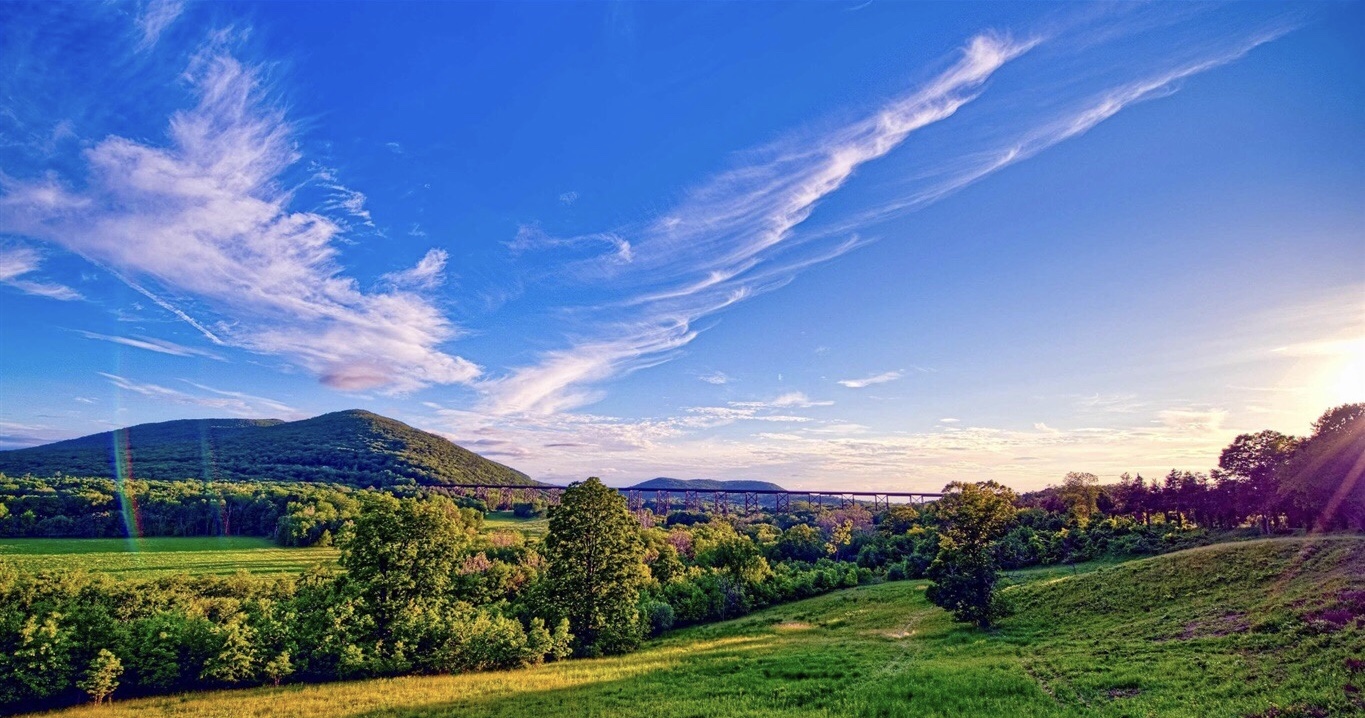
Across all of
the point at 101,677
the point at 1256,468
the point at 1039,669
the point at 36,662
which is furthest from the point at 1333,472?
the point at 36,662

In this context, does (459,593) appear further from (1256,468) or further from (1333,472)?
(1256,468)

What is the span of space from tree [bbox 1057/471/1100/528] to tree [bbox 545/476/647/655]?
81.9m

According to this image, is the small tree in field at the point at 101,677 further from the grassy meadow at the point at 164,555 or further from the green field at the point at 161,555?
the green field at the point at 161,555

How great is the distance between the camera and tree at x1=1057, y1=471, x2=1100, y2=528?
317 ft

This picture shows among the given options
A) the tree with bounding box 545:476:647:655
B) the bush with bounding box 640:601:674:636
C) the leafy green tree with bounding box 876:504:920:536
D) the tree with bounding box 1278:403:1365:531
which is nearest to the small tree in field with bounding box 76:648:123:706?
the tree with bounding box 545:476:647:655

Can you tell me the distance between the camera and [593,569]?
4450 cm

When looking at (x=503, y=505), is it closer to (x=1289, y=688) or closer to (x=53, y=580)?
→ (x=53, y=580)

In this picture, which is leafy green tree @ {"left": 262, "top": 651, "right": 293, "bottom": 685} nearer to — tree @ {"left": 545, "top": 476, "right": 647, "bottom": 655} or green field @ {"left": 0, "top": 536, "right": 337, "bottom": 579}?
tree @ {"left": 545, "top": 476, "right": 647, "bottom": 655}

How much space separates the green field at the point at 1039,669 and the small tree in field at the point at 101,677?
1372mm

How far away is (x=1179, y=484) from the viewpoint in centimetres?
8688

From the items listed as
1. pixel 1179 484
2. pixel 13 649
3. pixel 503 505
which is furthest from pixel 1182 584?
pixel 503 505

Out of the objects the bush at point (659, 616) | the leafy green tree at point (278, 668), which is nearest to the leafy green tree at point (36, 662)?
the leafy green tree at point (278, 668)

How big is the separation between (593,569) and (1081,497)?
334 ft

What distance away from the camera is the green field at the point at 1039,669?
67.5 feet
